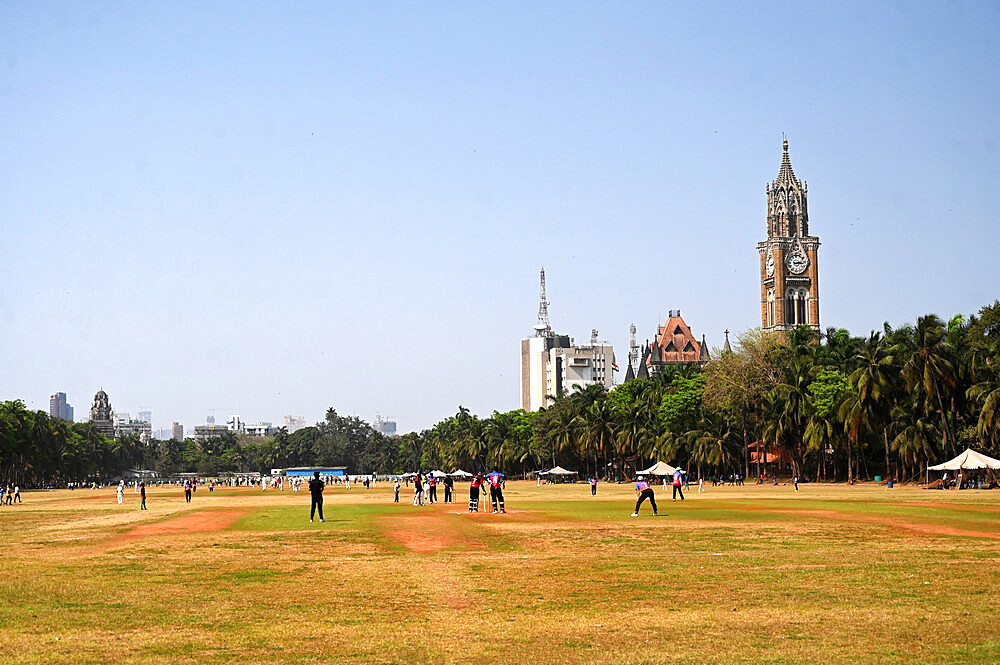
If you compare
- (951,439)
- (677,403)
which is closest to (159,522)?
(951,439)

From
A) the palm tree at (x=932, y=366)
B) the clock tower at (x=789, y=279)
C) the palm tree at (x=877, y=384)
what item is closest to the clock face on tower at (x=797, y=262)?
the clock tower at (x=789, y=279)

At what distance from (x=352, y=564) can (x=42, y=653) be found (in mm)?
11329

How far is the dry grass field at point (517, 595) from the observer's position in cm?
1401

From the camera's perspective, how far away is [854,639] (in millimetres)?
14266

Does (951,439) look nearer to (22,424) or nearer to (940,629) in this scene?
(940,629)

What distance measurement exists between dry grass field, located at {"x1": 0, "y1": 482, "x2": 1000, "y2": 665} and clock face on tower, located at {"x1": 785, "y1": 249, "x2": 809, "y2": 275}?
163m

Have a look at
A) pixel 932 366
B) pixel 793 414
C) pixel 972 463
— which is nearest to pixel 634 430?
pixel 793 414

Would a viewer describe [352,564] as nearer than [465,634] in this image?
No

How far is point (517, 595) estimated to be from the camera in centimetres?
1906

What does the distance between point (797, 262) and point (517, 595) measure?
184 m

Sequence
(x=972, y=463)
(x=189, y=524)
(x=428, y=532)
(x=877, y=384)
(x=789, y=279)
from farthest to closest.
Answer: (x=789, y=279)
(x=877, y=384)
(x=972, y=463)
(x=189, y=524)
(x=428, y=532)

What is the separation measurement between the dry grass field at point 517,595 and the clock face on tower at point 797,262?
16279 centimetres

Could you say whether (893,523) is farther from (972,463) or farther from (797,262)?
(797,262)

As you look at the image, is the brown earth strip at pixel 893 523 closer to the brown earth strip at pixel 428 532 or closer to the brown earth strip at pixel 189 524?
the brown earth strip at pixel 428 532
